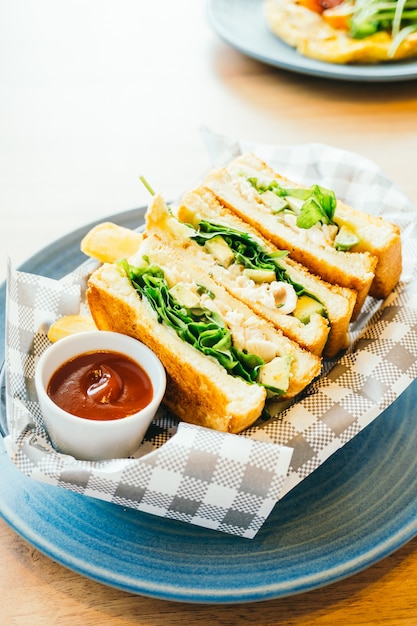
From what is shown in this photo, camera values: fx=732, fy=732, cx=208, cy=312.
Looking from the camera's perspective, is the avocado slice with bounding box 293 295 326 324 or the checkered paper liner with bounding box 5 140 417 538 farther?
the avocado slice with bounding box 293 295 326 324

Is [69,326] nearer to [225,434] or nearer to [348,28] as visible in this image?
[225,434]

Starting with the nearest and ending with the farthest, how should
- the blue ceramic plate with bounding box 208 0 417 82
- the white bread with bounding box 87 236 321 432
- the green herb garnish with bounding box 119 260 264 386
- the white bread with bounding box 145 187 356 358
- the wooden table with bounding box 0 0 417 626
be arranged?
the white bread with bounding box 87 236 321 432, the green herb garnish with bounding box 119 260 264 386, the white bread with bounding box 145 187 356 358, the wooden table with bounding box 0 0 417 626, the blue ceramic plate with bounding box 208 0 417 82

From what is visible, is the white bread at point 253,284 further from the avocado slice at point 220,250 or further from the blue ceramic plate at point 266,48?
the blue ceramic plate at point 266,48

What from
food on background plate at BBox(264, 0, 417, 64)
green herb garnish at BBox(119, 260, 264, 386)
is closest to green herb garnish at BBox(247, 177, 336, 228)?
green herb garnish at BBox(119, 260, 264, 386)

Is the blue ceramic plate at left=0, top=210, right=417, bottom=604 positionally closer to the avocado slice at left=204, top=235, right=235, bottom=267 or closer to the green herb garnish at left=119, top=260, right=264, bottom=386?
the green herb garnish at left=119, top=260, right=264, bottom=386

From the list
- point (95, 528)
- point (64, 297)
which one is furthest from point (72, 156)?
point (95, 528)

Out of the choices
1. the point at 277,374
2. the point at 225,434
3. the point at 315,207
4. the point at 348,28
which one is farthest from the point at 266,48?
the point at 225,434

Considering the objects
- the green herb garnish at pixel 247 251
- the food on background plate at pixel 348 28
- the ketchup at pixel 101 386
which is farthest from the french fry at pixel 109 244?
the food on background plate at pixel 348 28
